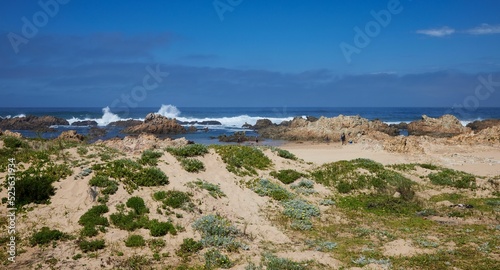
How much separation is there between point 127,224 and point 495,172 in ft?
94.6

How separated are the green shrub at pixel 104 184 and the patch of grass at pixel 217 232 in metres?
4.21

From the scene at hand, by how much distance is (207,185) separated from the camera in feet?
61.4

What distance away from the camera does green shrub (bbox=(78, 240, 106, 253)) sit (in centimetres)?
1224

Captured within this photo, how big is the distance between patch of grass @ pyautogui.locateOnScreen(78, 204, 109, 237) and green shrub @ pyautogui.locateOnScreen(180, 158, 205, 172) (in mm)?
6218

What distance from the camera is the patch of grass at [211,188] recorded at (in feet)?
59.9

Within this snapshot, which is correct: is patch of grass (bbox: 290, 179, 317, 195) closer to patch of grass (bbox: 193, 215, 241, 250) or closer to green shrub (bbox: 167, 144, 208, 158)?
green shrub (bbox: 167, 144, 208, 158)

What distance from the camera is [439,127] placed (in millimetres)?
70438

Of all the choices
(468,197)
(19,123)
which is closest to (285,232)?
(468,197)

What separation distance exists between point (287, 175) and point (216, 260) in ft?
36.5

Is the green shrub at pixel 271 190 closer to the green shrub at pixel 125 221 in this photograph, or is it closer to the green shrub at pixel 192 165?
the green shrub at pixel 192 165

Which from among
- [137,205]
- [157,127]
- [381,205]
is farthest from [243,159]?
[157,127]

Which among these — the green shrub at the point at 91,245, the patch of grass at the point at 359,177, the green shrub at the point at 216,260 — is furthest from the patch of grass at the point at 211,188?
the patch of grass at the point at 359,177

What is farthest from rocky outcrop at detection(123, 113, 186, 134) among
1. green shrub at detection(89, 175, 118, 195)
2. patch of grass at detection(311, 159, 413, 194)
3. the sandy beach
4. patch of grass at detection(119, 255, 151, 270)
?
patch of grass at detection(119, 255, 151, 270)

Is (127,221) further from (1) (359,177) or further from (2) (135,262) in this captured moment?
(1) (359,177)
